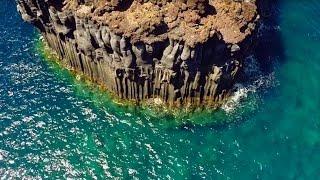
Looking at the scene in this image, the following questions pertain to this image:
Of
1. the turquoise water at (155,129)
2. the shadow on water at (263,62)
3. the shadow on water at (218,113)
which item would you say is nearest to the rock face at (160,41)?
the shadow on water at (218,113)

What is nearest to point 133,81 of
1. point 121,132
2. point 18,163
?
point 121,132

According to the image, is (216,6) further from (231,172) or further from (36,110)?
(36,110)

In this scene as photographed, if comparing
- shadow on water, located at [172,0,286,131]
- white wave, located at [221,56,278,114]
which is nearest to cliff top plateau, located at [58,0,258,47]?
shadow on water, located at [172,0,286,131]

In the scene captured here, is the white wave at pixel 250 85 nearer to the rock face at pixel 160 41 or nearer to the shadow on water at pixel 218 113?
the shadow on water at pixel 218 113

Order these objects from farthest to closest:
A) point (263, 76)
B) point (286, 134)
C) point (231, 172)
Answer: point (263, 76) < point (286, 134) < point (231, 172)

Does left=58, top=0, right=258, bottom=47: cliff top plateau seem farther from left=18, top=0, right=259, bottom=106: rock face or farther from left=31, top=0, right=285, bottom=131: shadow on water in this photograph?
left=31, top=0, right=285, bottom=131: shadow on water

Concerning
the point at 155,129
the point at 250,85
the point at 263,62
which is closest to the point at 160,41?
the point at 155,129

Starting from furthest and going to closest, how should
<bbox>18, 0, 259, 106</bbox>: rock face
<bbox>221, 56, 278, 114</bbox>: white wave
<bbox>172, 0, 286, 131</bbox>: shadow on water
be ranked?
<bbox>221, 56, 278, 114</bbox>: white wave → <bbox>172, 0, 286, 131</bbox>: shadow on water → <bbox>18, 0, 259, 106</bbox>: rock face
